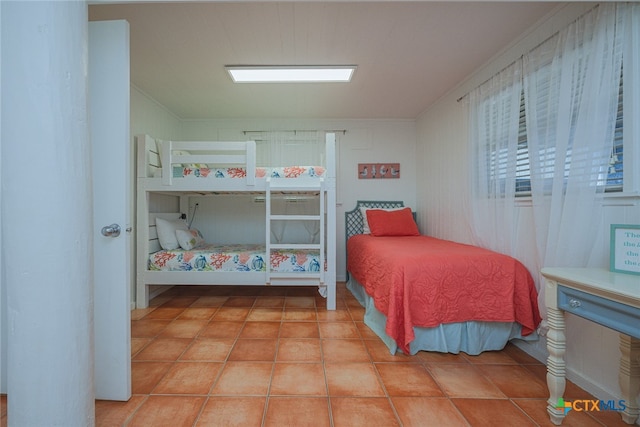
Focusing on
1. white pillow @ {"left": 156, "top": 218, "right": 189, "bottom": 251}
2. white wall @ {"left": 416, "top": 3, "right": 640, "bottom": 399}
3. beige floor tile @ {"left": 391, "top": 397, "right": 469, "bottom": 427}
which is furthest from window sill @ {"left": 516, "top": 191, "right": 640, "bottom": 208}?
white pillow @ {"left": 156, "top": 218, "right": 189, "bottom": 251}

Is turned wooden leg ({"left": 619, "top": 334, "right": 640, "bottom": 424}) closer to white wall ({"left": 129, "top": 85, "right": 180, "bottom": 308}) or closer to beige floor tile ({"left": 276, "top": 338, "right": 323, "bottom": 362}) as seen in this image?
beige floor tile ({"left": 276, "top": 338, "right": 323, "bottom": 362})

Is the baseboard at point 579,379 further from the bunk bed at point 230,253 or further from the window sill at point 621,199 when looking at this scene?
the bunk bed at point 230,253

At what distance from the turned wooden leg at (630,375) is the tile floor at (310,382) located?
74mm

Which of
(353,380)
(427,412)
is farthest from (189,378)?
(427,412)

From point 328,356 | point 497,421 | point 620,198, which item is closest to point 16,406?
point 328,356

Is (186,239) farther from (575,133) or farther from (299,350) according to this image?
(575,133)

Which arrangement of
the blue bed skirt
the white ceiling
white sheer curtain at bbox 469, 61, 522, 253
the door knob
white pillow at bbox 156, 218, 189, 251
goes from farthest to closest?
1. white pillow at bbox 156, 218, 189, 251
2. white sheer curtain at bbox 469, 61, 522, 253
3. the blue bed skirt
4. the white ceiling
5. the door knob

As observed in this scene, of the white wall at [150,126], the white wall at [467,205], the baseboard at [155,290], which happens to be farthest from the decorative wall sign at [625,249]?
the baseboard at [155,290]

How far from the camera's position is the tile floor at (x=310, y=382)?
133 centimetres

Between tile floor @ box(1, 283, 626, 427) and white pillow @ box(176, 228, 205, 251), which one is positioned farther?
white pillow @ box(176, 228, 205, 251)

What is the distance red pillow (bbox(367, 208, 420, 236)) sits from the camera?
10.8ft

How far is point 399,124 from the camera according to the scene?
396 centimetres

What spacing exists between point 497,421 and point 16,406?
6.56 ft

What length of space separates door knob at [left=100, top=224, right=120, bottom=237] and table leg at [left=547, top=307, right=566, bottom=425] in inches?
83.6
